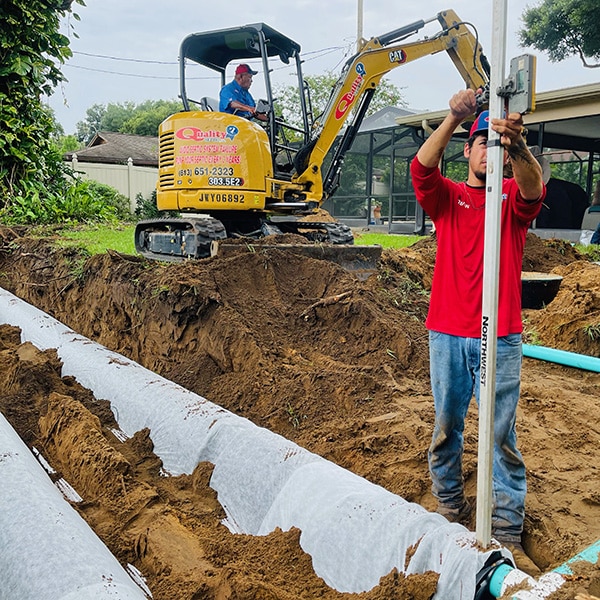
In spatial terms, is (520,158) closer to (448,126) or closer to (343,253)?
(448,126)

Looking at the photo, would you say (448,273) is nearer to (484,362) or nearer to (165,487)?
(484,362)

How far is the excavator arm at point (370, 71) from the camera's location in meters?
8.40

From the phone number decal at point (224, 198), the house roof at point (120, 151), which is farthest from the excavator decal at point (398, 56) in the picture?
the house roof at point (120, 151)

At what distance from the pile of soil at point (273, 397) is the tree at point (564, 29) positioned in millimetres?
18568

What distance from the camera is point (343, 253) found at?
6.99 meters

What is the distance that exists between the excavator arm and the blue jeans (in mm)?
6356

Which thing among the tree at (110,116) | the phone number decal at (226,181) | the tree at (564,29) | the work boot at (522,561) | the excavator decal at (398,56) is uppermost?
the tree at (110,116)

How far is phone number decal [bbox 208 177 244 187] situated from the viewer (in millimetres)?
7531

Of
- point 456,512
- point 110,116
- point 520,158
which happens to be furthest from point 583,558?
point 110,116

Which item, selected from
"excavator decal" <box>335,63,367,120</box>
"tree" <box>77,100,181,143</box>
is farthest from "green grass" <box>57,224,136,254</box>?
"tree" <box>77,100,181,143</box>

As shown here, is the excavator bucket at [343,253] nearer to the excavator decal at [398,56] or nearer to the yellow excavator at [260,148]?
the yellow excavator at [260,148]

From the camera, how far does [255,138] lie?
7.59 metres

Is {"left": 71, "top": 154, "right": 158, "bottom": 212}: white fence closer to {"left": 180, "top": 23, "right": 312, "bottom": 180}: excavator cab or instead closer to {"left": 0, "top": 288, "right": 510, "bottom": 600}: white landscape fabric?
{"left": 180, "top": 23, "right": 312, "bottom": 180}: excavator cab

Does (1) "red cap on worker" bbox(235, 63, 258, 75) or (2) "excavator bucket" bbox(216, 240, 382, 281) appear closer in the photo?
(2) "excavator bucket" bbox(216, 240, 382, 281)
